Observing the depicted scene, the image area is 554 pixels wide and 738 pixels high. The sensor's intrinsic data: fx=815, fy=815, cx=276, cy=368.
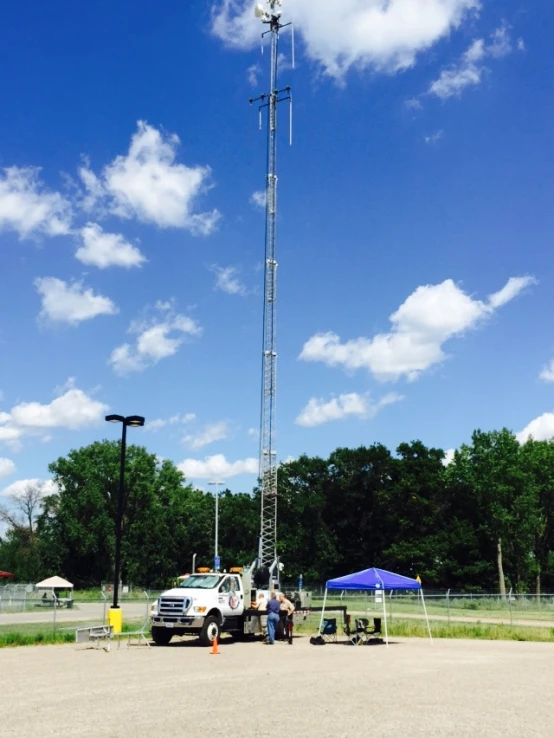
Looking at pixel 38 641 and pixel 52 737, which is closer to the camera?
pixel 52 737

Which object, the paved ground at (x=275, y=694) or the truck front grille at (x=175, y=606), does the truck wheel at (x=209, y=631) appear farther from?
the paved ground at (x=275, y=694)

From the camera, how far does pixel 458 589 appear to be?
242ft

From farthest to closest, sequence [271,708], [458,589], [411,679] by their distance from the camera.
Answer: [458,589] → [411,679] → [271,708]

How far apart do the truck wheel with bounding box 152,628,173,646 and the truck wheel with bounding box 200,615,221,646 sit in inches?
44.3

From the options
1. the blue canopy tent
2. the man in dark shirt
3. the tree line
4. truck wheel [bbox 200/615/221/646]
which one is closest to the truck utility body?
truck wheel [bbox 200/615/221/646]

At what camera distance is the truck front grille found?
80.0 ft

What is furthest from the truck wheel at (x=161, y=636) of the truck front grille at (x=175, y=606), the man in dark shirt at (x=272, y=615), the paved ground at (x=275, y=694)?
the man in dark shirt at (x=272, y=615)

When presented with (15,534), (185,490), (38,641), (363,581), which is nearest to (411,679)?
(363,581)

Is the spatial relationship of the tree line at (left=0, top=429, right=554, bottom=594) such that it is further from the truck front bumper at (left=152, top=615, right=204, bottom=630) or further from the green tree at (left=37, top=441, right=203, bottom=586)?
the truck front bumper at (left=152, top=615, right=204, bottom=630)

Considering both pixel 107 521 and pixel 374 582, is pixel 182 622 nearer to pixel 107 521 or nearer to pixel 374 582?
pixel 374 582

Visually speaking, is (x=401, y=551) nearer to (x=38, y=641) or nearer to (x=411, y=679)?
(x=38, y=641)

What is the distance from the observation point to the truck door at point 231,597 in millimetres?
25422

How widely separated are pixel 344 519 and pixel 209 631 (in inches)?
2434

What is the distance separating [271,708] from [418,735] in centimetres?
283
